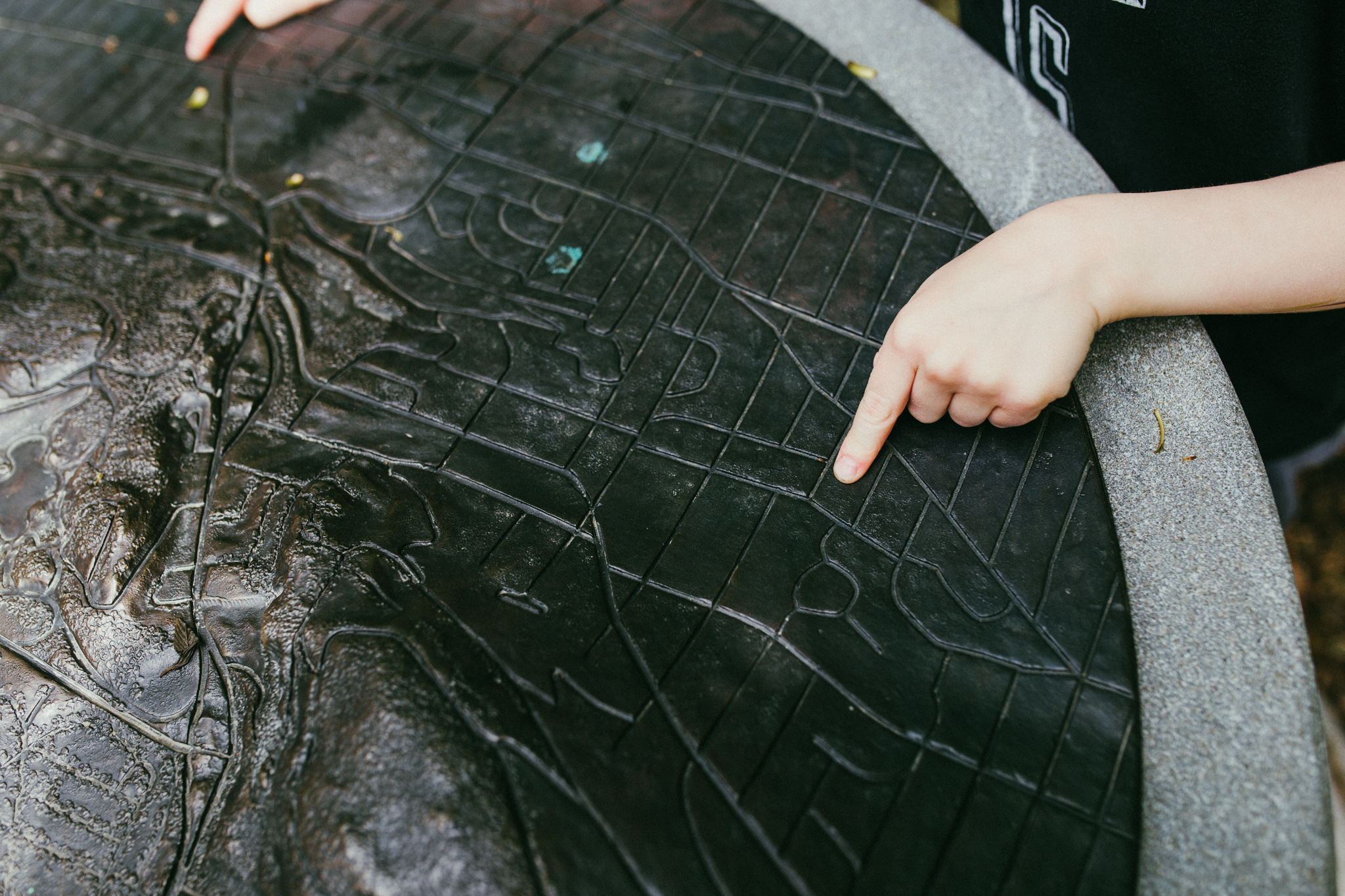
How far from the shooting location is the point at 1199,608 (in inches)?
36.3

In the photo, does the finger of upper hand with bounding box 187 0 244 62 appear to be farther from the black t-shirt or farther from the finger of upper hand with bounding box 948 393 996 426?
the finger of upper hand with bounding box 948 393 996 426

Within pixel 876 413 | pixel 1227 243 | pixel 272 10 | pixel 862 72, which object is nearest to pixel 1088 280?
pixel 1227 243

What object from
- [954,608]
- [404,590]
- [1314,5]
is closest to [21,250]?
[404,590]

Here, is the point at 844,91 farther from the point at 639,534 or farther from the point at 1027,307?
the point at 639,534

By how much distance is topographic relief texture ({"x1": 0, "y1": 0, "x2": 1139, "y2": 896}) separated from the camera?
84 centimetres

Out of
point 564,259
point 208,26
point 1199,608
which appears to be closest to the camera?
point 1199,608

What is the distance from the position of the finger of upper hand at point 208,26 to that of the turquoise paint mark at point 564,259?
97 centimetres

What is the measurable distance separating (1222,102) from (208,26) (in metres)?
1.84

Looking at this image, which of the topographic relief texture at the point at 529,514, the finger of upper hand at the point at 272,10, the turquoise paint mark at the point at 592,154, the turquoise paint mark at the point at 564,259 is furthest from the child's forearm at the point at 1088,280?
the finger of upper hand at the point at 272,10

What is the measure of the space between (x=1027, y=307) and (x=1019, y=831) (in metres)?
0.58

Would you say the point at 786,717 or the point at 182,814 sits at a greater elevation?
the point at 786,717

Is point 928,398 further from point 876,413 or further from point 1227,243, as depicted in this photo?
point 1227,243

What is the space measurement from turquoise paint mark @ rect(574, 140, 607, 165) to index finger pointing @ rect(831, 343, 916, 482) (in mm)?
653

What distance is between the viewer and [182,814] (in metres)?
0.88
